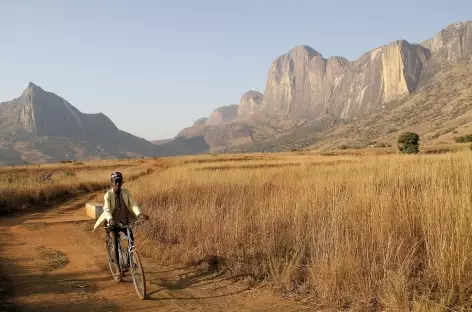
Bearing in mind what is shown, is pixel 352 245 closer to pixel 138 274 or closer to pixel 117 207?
pixel 138 274

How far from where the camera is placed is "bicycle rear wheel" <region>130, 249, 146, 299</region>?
5909 millimetres

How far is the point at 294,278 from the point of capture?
6.18 m

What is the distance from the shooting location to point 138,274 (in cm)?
607

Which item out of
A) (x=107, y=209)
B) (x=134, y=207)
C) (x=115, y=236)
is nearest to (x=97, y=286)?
(x=115, y=236)

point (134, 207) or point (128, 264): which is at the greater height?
point (134, 207)

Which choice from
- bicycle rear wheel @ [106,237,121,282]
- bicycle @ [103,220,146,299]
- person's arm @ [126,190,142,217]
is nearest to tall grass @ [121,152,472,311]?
bicycle rear wheel @ [106,237,121,282]

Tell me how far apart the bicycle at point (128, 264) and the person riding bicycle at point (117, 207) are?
8 centimetres

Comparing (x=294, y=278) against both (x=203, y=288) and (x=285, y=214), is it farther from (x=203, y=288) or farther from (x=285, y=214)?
(x=285, y=214)

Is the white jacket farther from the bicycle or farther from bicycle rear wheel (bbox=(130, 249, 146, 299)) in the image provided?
bicycle rear wheel (bbox=(130, 249, 146, 299))

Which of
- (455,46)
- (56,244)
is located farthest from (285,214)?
(455,46)

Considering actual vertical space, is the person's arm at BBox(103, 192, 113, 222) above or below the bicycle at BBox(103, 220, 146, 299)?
above

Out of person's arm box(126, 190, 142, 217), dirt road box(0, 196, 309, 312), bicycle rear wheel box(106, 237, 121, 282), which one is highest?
person's arm box(126, 190, 142, 217)

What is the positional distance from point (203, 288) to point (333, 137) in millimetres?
145076

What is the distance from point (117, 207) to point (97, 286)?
140cm
